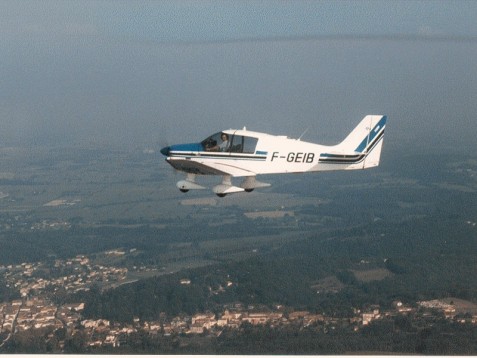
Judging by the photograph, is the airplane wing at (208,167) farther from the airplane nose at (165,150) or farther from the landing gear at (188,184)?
the airplane nose at (165,150)

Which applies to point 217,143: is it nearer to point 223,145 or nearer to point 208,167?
point 223,145

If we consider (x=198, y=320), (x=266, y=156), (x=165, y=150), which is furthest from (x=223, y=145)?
(x=198, y=320)

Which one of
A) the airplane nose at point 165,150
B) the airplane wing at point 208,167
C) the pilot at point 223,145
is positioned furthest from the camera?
the airplane nose at point 165,150

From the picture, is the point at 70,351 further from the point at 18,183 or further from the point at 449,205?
the point at 18,183

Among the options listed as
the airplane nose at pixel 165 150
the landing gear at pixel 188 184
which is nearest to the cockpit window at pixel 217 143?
the landing gear at pixel 188 184

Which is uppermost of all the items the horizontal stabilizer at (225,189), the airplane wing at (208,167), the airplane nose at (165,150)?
the airplane nose at (165,150)

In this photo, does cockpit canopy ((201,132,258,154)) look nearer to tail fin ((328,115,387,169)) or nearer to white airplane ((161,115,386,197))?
white airplane ((161,115,386,197))

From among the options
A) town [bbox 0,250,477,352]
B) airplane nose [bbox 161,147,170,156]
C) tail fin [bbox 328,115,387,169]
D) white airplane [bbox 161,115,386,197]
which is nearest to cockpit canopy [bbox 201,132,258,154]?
white airplane [bbox 161,115,386,197]
